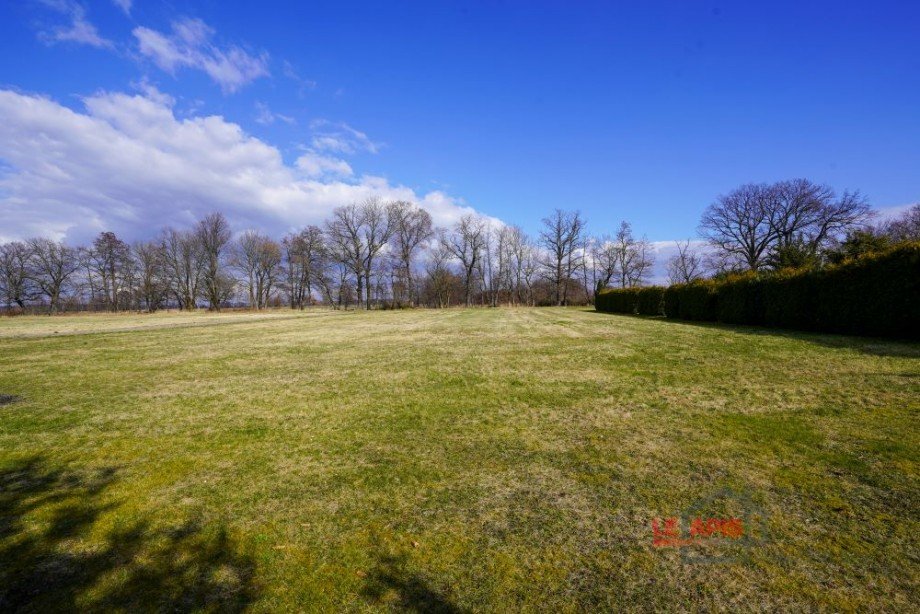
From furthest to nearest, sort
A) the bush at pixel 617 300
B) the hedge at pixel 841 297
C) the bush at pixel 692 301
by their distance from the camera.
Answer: the bush at pixel 617 300 → the bush at pixel 692 301 → the hedge at pixel 841 297

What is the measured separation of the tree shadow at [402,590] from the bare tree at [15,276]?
77130mm

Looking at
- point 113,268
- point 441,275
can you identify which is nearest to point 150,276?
A: point 113,268

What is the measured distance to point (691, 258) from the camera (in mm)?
66812

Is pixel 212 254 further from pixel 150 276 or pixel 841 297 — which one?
pixel 841 297

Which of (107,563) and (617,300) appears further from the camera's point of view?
(617,300)

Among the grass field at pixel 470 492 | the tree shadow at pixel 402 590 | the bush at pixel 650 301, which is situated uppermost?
the bush at pixel 650 301

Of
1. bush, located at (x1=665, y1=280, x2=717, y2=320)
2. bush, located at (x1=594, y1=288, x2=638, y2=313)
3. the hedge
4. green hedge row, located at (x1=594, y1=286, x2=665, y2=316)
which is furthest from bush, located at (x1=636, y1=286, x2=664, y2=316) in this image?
the hedge

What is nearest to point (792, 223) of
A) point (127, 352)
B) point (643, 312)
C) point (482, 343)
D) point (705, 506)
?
point (643, 312)

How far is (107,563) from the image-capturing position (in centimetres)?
255

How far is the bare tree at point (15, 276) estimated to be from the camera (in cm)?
5297

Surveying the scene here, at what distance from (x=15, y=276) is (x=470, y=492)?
260ft

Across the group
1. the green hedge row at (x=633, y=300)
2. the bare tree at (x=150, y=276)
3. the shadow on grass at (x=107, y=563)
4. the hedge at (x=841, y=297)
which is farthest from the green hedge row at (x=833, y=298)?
the bare tree at (x=150, y=276)

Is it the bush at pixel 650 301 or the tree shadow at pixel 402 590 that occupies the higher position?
the bush at pixel 650 301

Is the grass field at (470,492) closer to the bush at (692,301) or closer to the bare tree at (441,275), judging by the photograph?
the bush at (692,301)
